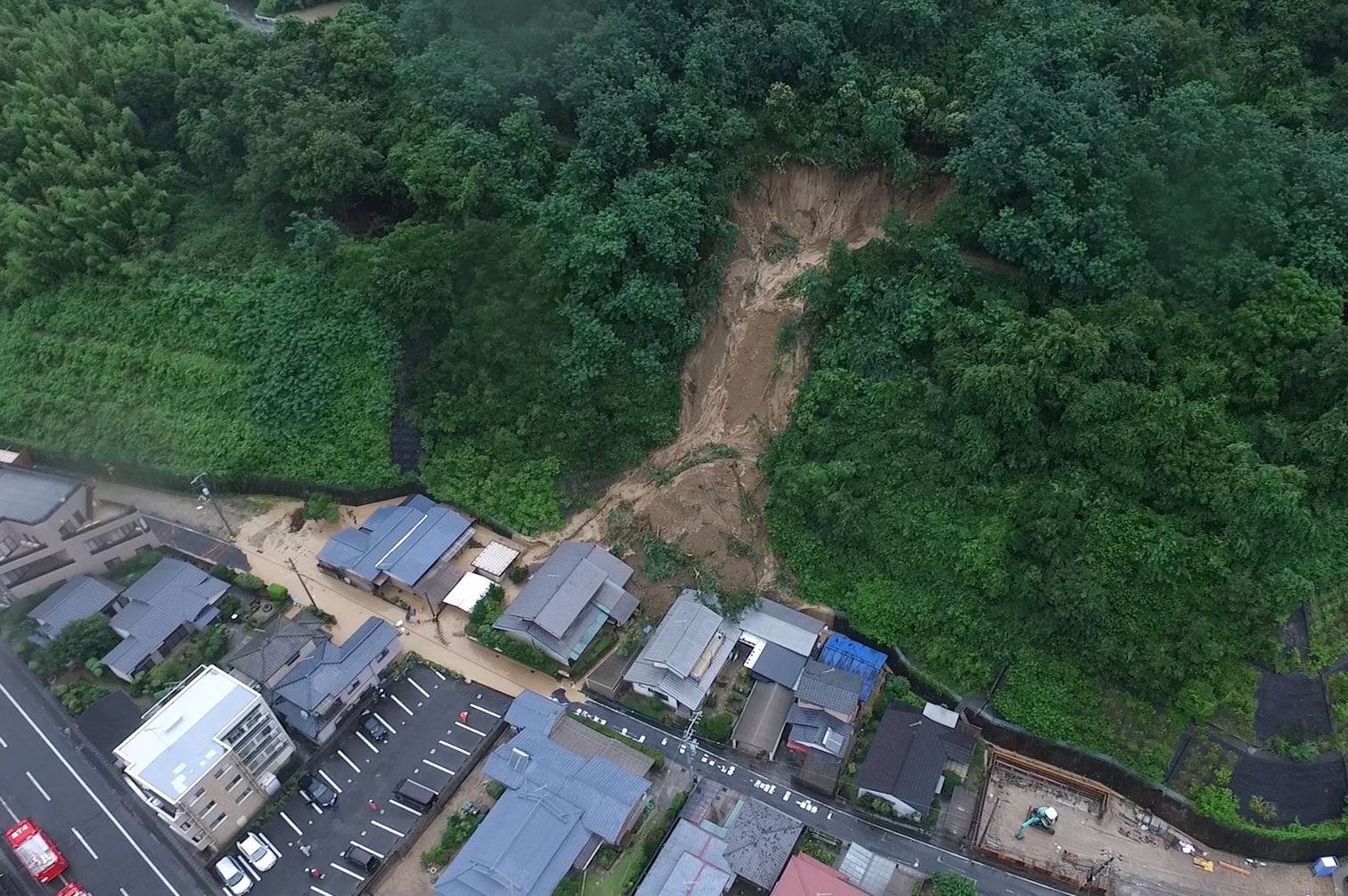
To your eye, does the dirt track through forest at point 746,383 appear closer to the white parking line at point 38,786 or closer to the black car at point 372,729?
the black car at point 372,729

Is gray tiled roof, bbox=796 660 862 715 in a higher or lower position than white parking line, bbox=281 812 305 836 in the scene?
higher

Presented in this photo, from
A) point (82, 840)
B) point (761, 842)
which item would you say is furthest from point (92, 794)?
point (761, 842)

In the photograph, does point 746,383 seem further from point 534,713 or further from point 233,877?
point 233,877

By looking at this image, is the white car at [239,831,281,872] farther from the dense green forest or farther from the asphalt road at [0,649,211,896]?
the dense green forest

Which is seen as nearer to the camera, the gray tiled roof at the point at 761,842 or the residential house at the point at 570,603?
the gray tiled roof at the point at 761,842

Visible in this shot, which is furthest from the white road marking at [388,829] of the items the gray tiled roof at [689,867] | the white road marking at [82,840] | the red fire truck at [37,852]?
the red fire truck at [37,852]

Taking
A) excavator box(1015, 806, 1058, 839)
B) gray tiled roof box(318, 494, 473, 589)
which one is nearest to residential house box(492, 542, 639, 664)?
gray tiled roof box(318, 494, 473, 589)
